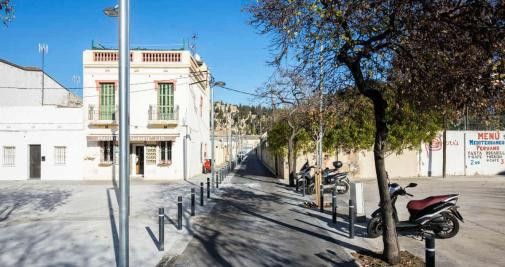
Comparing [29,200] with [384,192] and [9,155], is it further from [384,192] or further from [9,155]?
[384,192]

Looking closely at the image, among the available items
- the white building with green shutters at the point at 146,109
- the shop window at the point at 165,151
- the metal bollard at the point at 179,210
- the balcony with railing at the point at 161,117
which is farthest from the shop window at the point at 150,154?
the metal bollard at the point at 179,210

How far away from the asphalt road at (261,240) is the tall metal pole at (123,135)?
1.71 meters

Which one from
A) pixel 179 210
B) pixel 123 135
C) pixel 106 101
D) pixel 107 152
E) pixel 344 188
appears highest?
pixel 106 101

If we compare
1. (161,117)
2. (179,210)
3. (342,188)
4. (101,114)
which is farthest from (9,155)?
(342,188)

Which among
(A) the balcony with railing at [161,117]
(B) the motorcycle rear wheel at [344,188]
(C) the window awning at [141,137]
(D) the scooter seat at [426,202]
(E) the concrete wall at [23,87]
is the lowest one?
(B) the motorcycle rear wheel at [344,188]

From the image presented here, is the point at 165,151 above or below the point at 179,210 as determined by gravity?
above

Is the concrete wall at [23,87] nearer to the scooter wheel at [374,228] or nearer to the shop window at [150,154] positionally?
the shop window at [150,154]

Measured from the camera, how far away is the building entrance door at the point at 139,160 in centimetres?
2653

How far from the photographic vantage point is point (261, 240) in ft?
29.8

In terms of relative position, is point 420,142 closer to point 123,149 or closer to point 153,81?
point 153,81

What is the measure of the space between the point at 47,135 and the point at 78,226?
17005 mm

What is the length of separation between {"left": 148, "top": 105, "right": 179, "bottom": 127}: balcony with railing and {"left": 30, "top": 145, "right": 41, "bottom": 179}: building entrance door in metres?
7.45

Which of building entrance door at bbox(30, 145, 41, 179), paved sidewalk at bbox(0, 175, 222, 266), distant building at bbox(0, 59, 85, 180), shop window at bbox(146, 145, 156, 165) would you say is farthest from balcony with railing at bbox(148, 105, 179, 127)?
building entrance door at bbox(30, 145, 41, 179)

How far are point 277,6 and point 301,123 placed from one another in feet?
42.4
